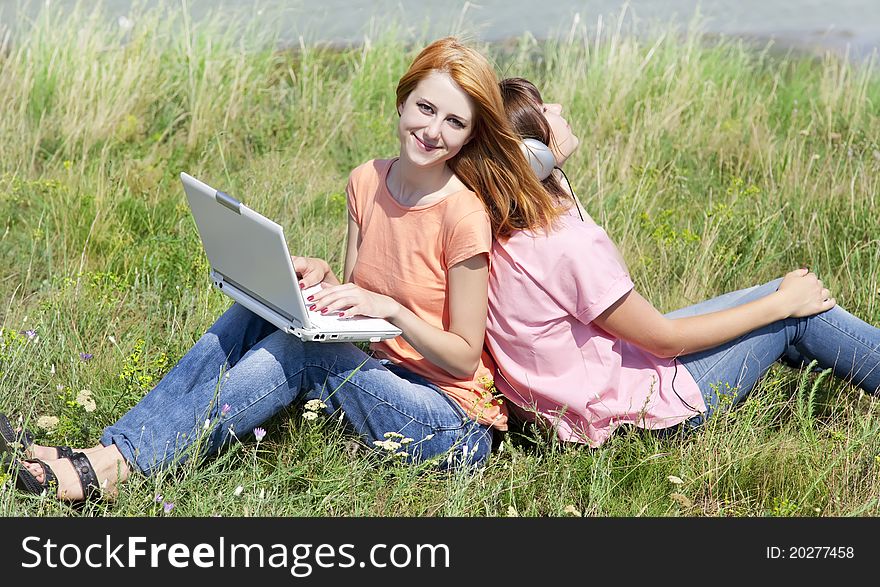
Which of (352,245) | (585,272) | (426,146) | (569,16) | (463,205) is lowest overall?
(352,245)

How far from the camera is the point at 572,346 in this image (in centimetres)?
285

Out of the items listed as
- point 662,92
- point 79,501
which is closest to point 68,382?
point 79,501

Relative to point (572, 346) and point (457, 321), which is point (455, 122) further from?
point (572, 346)

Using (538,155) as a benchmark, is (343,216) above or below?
below

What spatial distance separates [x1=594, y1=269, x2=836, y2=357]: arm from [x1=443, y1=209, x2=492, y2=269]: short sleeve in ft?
1.19

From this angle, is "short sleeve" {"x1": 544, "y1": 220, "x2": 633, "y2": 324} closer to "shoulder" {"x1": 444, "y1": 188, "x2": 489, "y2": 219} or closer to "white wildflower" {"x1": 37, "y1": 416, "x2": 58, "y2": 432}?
"shoulder" {"x1": 444, "y1": 188, "x2": 489, "y2": 219}

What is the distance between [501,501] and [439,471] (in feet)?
0.61

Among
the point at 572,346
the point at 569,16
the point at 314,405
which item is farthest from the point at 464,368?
the point at 569,16

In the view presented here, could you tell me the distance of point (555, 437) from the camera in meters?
2.90

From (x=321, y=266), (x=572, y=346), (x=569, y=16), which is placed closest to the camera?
(x=572, y=346)

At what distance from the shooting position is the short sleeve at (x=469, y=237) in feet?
8.96

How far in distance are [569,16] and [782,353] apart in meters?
5.66

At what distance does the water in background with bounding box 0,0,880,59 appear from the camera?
683 cm

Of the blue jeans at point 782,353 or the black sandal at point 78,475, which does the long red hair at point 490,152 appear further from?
the black sandal at point 78,475
